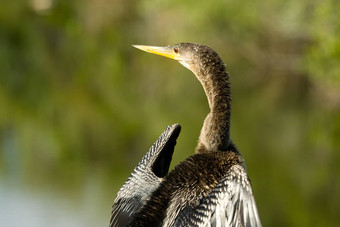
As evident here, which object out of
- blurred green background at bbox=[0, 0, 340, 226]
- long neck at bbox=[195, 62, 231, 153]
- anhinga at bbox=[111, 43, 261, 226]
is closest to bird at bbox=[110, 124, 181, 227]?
anhinga at bbox=[111, 43, 261, 226]

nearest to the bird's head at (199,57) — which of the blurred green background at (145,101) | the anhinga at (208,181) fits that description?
the anhinga at (208,181)

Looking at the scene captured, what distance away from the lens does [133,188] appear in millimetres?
4570

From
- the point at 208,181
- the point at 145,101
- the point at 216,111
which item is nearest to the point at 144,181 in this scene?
the point at 208,181

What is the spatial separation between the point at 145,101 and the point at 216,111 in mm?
16929

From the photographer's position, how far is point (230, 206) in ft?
12.4

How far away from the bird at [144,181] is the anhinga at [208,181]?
27 millimetres

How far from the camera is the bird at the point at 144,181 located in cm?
440

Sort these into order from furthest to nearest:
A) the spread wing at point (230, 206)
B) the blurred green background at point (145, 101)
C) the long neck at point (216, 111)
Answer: the blurred green background at point (145, 101)
the long neck at point (216, 111)
the spread wing at point (230, 206)

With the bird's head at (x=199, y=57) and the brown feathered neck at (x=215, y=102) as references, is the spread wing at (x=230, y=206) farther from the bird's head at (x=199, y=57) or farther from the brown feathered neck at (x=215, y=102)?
the bird's head at (x=199, y=57)

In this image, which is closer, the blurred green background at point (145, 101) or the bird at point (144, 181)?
the bird at point (144, 181)

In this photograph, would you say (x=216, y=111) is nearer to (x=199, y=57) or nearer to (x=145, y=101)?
(x=199, y=57)

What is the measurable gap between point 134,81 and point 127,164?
10.5 metres

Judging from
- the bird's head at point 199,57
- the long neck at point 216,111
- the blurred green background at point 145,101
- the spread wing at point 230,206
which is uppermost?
the blurred green background at point 145,101

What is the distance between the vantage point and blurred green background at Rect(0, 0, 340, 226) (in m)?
13.8
